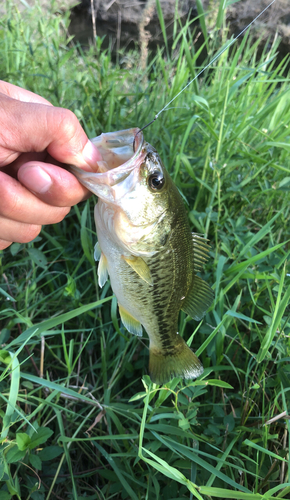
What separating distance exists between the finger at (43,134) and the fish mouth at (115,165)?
0.18 ft

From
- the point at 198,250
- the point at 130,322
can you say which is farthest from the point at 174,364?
the point at 198,250

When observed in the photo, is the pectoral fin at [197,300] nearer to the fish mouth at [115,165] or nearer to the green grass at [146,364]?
the green grass at [146,364]

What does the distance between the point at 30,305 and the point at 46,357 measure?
0.35m

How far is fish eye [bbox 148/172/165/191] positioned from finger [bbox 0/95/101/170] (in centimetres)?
28

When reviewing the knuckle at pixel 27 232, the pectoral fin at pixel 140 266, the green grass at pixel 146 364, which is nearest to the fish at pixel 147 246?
the pectoral fin at pixel 140 266

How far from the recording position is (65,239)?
2.46 m

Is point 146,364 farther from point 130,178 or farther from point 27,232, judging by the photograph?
point 130,178

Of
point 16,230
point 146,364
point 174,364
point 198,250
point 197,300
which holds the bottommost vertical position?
point 146,364

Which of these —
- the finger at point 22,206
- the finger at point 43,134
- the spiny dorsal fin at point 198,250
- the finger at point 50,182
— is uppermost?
the finger at point 43,134

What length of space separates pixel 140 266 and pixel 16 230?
2.39ft

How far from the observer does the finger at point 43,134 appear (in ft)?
4.52

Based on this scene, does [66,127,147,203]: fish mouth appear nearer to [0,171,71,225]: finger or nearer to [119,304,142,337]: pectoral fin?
[0,171,71,225]: finger

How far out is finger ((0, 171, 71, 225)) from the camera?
150 centimetres

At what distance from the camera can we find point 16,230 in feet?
5.79
